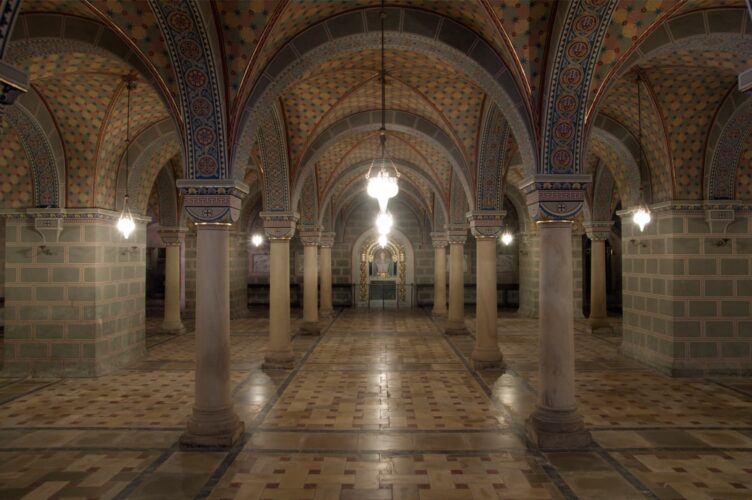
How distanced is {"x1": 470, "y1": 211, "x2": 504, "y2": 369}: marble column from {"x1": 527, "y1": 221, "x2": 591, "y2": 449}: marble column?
414 cm

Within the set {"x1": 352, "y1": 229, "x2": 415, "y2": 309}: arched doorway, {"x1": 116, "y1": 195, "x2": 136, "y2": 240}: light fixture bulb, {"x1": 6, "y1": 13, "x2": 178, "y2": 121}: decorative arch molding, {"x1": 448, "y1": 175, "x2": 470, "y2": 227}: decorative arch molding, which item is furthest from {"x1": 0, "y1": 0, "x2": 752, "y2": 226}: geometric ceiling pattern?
{"x1": 352, "y1": 229, "x2": 415, "y2": 309}: arched doorway

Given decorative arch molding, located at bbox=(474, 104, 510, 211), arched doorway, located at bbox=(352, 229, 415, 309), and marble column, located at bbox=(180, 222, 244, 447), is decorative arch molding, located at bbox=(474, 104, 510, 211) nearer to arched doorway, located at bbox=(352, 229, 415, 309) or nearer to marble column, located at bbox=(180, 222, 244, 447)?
marble column, located at bbox=(180, 222, 244, 447)

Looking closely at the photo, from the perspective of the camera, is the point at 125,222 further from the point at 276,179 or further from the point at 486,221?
the point at 486,221

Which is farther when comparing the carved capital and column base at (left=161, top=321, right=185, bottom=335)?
column base at (left=161, top=321, right=185, bottom=335)

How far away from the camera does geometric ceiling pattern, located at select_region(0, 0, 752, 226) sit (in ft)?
20.7

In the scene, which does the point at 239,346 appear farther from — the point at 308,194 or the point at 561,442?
the point at 561,442

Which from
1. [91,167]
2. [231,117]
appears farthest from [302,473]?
[91,167]

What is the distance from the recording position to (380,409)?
7.93m

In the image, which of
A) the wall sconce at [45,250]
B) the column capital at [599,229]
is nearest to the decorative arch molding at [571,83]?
the wall sconce at [45,250]

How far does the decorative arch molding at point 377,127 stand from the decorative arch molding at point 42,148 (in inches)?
180

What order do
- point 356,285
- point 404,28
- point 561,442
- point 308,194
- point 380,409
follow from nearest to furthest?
point 561,442, point 404,28, point 380,409, point 308,194, point 356,285

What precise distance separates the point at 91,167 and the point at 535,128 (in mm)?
8349

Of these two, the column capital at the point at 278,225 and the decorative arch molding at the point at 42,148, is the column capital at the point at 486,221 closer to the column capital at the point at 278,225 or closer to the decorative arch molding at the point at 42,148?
the column capital at the point at 278,225

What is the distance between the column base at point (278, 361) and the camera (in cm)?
1075
